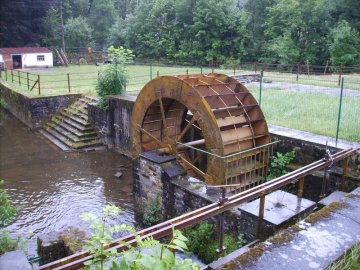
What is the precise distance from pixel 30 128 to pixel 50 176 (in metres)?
6.34

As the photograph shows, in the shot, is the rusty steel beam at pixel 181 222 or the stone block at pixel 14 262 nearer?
the rusty steel beam at pixel 181 222

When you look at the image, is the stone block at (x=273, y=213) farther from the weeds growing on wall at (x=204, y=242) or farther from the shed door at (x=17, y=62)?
the shed door at (x=17, y=62)

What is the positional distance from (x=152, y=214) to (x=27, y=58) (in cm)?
2975

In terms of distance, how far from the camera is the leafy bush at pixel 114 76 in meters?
13.0

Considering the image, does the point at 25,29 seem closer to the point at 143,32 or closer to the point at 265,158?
the point at 265,158

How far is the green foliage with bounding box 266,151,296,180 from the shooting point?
24.1 ft

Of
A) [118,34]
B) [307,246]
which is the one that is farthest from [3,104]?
[118,34]

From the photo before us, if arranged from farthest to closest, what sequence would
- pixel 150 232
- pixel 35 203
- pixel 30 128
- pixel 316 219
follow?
pixel 30 128 → pixel 35 203 → pixel 316 219 → pixel 150 232

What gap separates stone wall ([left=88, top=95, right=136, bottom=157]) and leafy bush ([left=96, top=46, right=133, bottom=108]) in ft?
1.47

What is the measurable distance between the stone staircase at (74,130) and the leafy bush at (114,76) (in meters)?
1.40

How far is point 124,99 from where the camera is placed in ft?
39.8

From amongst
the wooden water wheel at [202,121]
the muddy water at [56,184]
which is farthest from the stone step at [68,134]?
the wooden water wheel at [202,121]

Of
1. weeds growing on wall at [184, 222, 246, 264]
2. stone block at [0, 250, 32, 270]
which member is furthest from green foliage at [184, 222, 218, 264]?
stone block at [0, 250, 32, 270]

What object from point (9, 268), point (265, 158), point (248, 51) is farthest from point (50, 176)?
point (248, 51)
